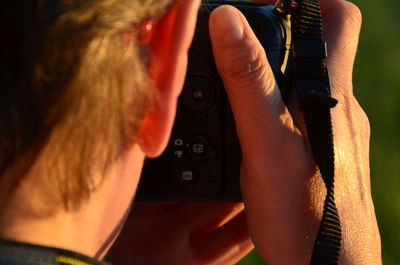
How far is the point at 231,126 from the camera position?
3.45 ft

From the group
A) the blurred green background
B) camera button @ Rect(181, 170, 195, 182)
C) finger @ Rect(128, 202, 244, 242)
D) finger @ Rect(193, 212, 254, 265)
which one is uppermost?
camera button @ Rect(181, 170, 195, 182)

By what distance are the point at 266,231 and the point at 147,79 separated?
39cm

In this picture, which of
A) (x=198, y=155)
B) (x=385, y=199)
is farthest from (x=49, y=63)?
(x=385, y=199)

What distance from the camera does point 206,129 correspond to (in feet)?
3.43

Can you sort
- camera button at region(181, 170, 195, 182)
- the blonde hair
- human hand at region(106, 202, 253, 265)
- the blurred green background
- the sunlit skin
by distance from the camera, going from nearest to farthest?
the blonde hair < the sunlit skin < camera button at region(181, 170, 195, 182) < human hand at region(106, 202, 253, 265) < the blurred green background

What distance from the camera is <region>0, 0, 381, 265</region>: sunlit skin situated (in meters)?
0.75

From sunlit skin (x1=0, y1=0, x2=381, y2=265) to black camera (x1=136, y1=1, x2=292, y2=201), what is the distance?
0.11 ft

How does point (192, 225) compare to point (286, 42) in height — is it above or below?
below

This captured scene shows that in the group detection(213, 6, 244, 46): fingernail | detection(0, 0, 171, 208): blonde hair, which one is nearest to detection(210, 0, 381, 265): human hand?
detection(213, 6, 244, 46): fingernail

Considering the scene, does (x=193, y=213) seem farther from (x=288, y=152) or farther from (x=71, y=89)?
(x=71, y=89)

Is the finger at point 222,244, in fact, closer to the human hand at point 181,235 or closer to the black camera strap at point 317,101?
the human hand at point 181,235

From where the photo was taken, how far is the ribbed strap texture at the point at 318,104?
3.23 ft

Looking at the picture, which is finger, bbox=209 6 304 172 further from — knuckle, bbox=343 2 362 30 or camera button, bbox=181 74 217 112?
knuckle, bbox=343 2 362 30

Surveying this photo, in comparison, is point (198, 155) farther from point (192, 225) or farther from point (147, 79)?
point (147, 79)
